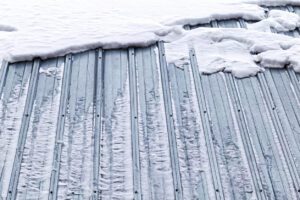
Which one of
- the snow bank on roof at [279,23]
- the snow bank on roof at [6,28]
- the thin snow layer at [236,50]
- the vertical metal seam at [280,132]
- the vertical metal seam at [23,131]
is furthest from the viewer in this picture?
the snow bank on roof at [279,23]

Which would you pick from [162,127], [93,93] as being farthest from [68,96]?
[162,127]

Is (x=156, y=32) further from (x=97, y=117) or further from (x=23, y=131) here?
(x=23, y=131)

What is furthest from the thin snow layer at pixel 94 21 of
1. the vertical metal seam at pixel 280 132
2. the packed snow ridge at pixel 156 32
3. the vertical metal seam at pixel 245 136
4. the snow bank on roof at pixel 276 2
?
the vertical metal seam at pixel 280 132

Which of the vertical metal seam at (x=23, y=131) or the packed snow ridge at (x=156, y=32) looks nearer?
the vertical metal seam at (x=23, y=131)

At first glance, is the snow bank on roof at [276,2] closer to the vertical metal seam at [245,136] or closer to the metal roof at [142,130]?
the metal roof at [142,130]

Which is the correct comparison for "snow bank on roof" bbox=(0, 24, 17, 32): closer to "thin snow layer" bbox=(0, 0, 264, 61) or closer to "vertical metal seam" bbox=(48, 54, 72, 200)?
"thin snow layer" bbox=(0, 0, 264, 61)

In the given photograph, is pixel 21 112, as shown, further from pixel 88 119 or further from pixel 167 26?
pixel 167 26

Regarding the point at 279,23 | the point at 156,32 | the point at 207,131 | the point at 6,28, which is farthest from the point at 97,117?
the point at 279,23
